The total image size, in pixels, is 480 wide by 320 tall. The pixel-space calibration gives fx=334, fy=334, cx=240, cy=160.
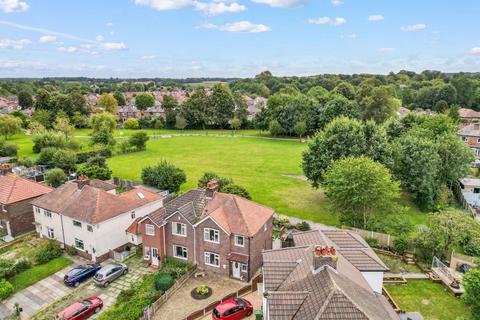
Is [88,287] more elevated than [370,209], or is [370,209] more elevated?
[370,209]

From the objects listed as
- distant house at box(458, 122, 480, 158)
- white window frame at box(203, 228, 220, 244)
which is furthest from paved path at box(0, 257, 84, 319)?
distant house at box(458, 122, 480, 158)

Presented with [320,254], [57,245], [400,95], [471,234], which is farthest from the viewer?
[400,95]

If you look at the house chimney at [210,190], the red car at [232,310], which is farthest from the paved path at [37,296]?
the house chimney at [210,190]

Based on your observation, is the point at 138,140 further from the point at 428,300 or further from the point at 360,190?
the point at 428,300

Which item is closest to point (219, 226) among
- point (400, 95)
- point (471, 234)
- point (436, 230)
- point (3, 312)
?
point (3, 312)

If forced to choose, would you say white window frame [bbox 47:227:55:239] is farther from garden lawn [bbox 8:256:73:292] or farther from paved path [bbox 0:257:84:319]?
paved path [bbox 0:257:84:319]

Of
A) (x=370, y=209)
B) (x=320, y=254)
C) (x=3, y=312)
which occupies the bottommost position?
(x=3, y=312)

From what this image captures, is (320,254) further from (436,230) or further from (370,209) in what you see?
(370,209)

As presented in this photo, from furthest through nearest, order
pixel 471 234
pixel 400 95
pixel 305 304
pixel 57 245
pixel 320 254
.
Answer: pixel 400 95 < pixel 57 245 < pixel 471 234 < pixel 320 254 < pixel 305 304
